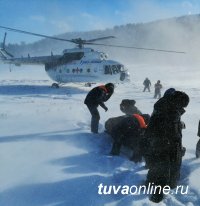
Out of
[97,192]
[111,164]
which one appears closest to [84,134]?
[111,164]

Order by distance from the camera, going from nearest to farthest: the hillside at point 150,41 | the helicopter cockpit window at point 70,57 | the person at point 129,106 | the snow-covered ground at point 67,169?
the snow-covered ground at point 67,169 → the person at point 129,106 → the helicopter cockpit window at point 70,57 → the hillside at point 150,41

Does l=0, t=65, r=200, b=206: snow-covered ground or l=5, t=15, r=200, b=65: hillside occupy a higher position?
l=5, t=15, r=200, b=65: hillside

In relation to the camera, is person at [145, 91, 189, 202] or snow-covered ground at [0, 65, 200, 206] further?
snow-covered ground at [0, 65, 200, 206]

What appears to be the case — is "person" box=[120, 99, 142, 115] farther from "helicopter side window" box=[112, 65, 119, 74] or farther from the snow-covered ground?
"helicopter side window" box=[112, 65, 119, 74]

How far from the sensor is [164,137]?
4.20 metres

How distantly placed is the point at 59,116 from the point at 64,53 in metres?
13.0

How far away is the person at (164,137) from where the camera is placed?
13.6 feet

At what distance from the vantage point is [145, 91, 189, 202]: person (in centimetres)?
415

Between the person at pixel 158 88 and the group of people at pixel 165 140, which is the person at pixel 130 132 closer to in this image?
the group of people at pixel 165 140

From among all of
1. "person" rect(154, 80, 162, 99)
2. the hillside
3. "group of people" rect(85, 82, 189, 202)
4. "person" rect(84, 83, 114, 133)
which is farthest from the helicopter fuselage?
the hillside

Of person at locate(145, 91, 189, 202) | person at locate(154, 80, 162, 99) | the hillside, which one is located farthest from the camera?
the hillside

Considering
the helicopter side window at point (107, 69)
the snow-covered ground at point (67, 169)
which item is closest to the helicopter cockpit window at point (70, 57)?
the helicopter side window at point (107, 69)

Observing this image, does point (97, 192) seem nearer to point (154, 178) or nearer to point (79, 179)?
point (79, 179)

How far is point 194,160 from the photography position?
20.8 ft
